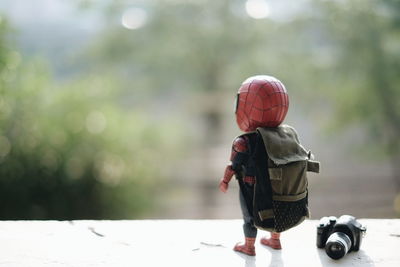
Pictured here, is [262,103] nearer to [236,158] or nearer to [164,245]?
[236,158]

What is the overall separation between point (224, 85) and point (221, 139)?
0.75m

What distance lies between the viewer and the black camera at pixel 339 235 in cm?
182

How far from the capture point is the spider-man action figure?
1.75m

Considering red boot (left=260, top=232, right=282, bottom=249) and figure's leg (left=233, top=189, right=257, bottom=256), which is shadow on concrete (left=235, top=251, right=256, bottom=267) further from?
red boot (left=260, top=232, right=282, bottom=249)

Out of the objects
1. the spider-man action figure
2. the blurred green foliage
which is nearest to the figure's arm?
the spider-man action figure

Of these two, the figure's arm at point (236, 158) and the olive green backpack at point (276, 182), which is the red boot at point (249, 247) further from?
the figure's arm at point (236, 158)

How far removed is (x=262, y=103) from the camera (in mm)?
1749

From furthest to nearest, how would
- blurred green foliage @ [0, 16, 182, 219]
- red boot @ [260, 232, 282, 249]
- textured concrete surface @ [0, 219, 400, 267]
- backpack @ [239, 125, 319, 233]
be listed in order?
blurred green foliage @ [0, 16, 182, 219] < red boot @ [260, 232, 282, 249] < textured concrete surface @ [0, 219, 400, 267] < backpack @ [239, 125, 319, 233]

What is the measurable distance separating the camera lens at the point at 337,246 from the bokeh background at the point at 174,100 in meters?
2.69

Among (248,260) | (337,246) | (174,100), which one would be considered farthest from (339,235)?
(174,100)

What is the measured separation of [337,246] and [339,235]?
7 centimetres

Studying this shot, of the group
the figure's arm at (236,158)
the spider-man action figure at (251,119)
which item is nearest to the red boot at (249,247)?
the spider-man action figure at (251,119)

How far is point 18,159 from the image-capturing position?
13.4ft

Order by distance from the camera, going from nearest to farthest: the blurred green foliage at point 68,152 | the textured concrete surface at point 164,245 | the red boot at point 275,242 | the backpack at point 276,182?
the backpack at point 276,182
the textured concrete surface at point 164,245
the red boot at point 275,242
the blurred green foliage at point 68,152
